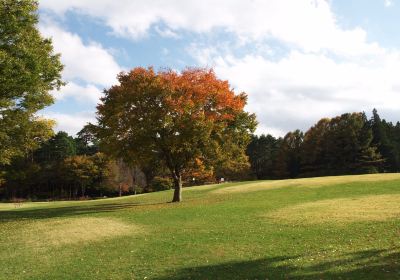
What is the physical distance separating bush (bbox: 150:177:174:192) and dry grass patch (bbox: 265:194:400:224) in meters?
51.2

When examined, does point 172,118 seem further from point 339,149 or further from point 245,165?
point 339,149

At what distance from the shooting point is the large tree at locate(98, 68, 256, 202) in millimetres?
33875

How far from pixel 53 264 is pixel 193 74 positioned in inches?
922

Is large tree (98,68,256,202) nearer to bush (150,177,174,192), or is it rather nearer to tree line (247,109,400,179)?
bush (150,177,174,192)

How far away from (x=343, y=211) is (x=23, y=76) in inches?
778

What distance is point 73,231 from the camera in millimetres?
23531

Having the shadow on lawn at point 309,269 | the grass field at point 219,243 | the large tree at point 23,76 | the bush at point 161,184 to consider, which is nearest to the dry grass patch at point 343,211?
the grass field at point 219,243

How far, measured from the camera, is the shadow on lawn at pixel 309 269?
39.2 ft

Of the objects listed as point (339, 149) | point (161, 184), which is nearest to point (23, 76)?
point (161, 184)

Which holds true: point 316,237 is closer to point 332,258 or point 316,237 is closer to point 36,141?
point 332,258

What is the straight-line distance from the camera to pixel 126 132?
35.3 m

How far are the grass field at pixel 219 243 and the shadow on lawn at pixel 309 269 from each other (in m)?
0.03

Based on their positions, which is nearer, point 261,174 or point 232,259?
point 232,259

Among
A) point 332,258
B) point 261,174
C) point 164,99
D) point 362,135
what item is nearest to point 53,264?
point 332,258
